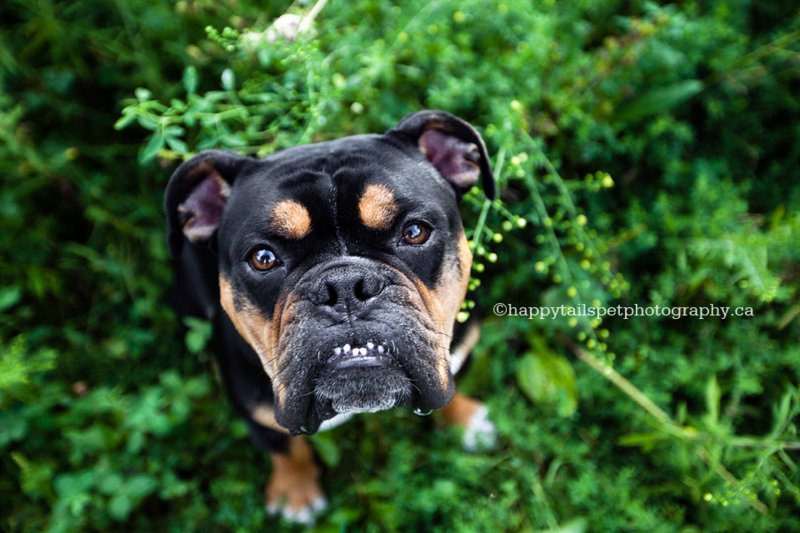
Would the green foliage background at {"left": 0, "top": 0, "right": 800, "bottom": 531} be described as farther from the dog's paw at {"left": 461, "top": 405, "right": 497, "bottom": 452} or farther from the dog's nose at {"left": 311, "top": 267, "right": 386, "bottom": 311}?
the dog's nose at {"left": 311, "top": 267, "right": 386, "bottom": 311}

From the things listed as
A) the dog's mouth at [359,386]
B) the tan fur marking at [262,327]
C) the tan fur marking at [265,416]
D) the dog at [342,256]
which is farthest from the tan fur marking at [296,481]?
the dog's mouth at [359,386]

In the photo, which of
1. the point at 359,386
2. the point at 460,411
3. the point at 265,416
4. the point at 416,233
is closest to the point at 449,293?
the point at 416,233

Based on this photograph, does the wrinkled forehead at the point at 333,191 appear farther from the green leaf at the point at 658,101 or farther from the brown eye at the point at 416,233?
the green leaf at the point at 658,101

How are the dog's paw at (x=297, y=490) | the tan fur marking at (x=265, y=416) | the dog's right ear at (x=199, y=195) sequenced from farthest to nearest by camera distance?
the dog's paw at (x=297, y=490) → the tan fur marking at (x=265, y=416) → the dog's right ear at (x=199, y=195)

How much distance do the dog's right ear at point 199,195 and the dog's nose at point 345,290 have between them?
0.76 meters

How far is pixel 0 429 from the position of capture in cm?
365

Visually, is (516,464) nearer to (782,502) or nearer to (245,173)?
(782,502)

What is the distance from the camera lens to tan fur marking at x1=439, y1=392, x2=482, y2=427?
146 inches

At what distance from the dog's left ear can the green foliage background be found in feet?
1.14

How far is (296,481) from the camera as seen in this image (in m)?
3.58

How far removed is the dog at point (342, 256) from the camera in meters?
2.24

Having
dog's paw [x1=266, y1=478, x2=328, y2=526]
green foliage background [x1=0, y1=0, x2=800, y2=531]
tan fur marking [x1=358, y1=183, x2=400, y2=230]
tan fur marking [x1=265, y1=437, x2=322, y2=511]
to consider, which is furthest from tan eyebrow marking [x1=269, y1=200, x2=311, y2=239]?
dog's paw [x1=266, y1=478, x2=328, y2=526]

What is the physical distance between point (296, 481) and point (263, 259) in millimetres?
1672

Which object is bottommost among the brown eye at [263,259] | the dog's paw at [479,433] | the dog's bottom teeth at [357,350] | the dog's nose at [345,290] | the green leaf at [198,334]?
the dog's paw at [479,433]
